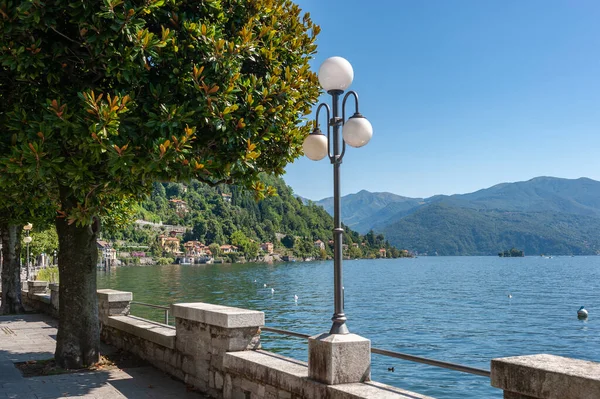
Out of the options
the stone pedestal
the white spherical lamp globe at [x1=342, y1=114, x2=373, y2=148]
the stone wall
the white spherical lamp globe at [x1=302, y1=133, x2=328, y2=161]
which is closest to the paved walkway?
the stone wall

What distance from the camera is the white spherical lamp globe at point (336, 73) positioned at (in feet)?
23.1

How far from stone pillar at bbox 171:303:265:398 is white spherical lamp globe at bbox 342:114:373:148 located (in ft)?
10.8

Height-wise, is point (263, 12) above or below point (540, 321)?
above

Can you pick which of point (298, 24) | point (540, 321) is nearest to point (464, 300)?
point (540, 321)

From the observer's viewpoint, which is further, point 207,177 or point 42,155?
point 207,177

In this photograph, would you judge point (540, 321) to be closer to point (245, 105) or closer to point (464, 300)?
point (464, 300)

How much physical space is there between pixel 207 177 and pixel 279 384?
12.9 feet

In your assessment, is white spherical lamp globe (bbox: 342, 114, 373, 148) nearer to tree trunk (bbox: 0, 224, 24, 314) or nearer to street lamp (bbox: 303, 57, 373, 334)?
street lamp (bbox: 303, 57, 373, 334)

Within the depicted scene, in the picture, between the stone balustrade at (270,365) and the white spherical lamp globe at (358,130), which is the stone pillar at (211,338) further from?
the white spherical lamp globe at (358,130)

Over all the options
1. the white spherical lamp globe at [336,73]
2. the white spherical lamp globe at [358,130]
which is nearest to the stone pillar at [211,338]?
the white spherical lamp globe at [358,130]

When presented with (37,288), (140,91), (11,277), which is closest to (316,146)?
(140,91)

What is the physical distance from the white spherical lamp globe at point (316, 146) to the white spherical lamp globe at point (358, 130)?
0.54m

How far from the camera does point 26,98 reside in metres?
8.95

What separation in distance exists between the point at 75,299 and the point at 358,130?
687 cm
